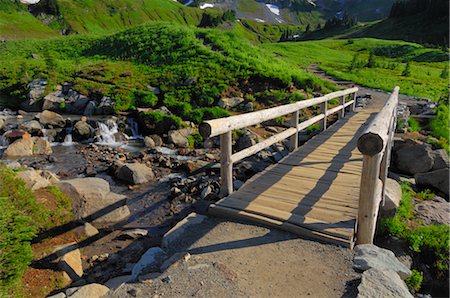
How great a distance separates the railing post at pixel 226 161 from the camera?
5.80m

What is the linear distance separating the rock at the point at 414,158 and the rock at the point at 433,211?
5.22 ft

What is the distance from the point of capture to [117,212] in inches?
320

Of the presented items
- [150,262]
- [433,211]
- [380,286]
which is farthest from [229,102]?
[380,286]

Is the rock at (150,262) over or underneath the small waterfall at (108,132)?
over

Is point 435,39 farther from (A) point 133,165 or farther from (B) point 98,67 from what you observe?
(A) point 133,165

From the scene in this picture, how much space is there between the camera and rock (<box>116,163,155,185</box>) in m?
10.4

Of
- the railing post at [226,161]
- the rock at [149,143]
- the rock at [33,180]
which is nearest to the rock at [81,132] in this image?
the rock at [149,143]

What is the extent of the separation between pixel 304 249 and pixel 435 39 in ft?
353

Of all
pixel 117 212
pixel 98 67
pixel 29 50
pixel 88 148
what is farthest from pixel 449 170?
pixel 29 50

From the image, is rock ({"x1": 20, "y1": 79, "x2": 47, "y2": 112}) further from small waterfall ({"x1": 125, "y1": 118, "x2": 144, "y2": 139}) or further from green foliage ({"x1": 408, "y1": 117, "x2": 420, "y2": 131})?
green foliage ({"x1": 408, "y1": 117, "x2": 420, "y2": 131})

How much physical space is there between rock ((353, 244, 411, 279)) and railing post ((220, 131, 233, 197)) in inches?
99.9

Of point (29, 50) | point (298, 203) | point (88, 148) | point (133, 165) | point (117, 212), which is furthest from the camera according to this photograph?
point (29, 50)

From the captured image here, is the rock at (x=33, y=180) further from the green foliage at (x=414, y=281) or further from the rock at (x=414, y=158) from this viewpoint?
the rock at (x=414, y=158)

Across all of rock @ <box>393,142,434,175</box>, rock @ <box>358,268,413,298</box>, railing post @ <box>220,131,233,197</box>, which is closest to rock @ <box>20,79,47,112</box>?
railing post @ <box>220,131,233,197</box>
